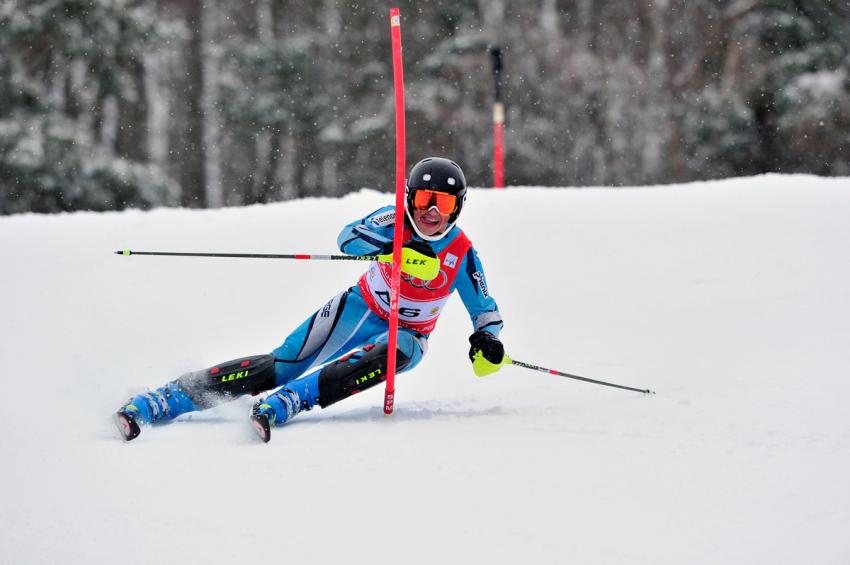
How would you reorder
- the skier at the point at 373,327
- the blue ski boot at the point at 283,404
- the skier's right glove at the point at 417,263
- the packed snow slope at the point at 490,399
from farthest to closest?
the skier's right glove at the point at 417,263, the skier at the point at 373,327, the blue ski boot at the point at 283,404, the packed snow slope at the point at 490,399

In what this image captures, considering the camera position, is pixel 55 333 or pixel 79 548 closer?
pixel 79 548

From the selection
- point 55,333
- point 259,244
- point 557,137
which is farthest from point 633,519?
point 557,137

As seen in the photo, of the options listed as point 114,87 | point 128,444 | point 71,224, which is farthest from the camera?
point 114,87

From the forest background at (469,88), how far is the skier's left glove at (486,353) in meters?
12.8

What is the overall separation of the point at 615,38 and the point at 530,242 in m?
15.6

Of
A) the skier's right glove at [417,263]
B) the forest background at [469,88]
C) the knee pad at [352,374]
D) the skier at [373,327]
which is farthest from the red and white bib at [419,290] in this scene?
the forest background at [469,88]

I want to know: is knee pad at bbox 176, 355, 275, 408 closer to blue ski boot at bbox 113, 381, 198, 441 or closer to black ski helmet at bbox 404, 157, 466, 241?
blue ski boot at bbox 113, 381, 198, 441

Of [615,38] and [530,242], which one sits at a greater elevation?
[615,38]

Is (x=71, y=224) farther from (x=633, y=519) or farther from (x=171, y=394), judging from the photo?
(x=633, y=519)

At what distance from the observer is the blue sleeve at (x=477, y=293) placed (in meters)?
4.27

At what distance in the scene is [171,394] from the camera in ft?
13.1

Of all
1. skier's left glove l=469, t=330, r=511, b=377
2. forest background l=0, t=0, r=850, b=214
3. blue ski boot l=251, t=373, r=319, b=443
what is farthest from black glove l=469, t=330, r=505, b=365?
forest background l=0, t=0, r=850, b=214

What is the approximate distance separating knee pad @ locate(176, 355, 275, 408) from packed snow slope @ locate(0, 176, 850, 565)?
113 millimetres

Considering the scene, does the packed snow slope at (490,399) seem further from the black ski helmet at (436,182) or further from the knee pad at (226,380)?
the black ski helmet at (436,182)
